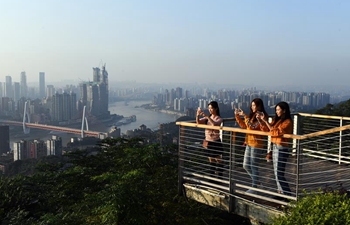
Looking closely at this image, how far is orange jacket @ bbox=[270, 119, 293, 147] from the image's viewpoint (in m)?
3.57

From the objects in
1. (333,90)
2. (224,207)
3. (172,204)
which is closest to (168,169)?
(172,204)

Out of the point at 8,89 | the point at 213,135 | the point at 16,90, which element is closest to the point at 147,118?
the point at 16,90

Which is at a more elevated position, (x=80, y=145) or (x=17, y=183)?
(x=17, y=183)

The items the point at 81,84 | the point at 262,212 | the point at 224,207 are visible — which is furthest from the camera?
the point at 81,84

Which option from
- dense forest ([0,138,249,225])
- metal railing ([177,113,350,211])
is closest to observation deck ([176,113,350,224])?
metal railing ([177,113,350,211])

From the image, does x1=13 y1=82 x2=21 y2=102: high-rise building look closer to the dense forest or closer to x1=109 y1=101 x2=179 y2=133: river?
x1=109 y1=101 x2=179 y2=133: river

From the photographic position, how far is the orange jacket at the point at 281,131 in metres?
3.57

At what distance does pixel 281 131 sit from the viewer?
3586 mm

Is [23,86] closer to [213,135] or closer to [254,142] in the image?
[213,135]

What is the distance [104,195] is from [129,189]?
0.34m

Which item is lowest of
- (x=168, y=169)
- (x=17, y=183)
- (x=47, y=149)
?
(x=47, y=149)

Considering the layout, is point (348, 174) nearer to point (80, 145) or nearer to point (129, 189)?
point (129, 189)

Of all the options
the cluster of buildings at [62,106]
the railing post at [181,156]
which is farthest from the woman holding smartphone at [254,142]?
the cluster of buildings at [62,106]

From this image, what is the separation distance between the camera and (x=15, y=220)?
16.7ft
